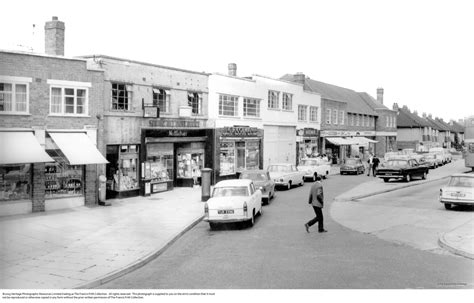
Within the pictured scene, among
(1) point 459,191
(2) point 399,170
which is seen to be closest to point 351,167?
(2) point 399,170

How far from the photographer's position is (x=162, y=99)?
2708cm

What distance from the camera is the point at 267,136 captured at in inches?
1499

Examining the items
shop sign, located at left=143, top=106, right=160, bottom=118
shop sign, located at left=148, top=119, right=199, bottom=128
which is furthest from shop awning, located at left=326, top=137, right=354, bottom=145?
shop sign, located at left=143, top=106, right=160, bottom=118

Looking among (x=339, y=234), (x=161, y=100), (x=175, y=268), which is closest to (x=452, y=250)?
(x=339, y=234)

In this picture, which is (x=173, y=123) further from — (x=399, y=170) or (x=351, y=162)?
(x=351, y=162)

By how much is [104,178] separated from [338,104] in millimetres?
36653

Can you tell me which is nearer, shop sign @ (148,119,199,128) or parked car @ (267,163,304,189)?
shop sign @ (148,119,199,128)

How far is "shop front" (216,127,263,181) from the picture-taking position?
3193 cm

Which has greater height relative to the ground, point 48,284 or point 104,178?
point 104,178

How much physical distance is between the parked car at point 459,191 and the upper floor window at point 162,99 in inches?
606

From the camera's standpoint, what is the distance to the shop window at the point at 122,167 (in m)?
23.6

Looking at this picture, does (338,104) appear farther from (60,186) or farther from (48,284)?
(48,284)

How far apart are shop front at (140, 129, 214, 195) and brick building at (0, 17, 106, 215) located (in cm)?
377

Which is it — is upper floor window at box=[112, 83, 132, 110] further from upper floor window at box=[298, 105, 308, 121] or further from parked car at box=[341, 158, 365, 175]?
upper floor window at box=[298, 105, 308, 121]
